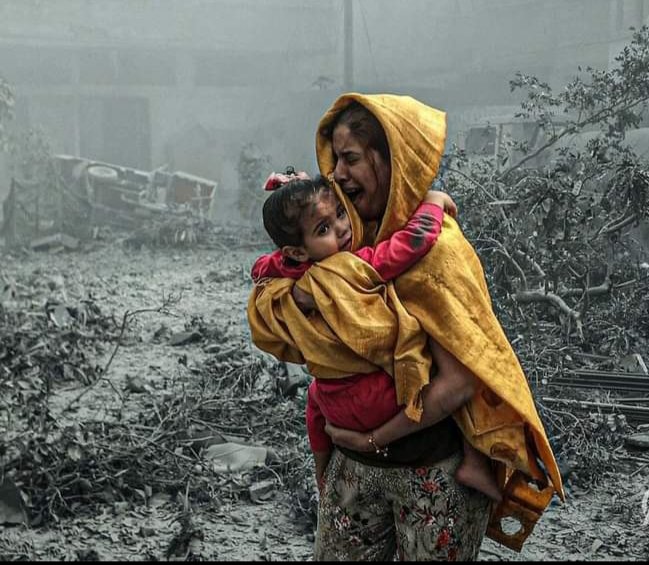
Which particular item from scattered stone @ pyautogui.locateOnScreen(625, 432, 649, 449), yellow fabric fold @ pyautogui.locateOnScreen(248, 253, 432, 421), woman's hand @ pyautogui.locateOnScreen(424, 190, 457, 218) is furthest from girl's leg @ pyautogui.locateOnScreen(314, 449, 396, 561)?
scattered stone @ pyautogui.locateOnScreen(625, 432, 649, 449)

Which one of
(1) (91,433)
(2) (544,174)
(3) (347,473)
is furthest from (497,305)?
(3) (347,473)

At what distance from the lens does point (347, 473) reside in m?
1.86

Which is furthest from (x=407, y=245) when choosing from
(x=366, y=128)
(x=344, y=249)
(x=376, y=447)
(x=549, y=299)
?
(x=549, y=299)

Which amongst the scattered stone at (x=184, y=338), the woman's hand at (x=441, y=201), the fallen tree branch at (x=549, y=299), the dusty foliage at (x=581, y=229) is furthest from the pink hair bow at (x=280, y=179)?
the scattered stone at (x=184, y=338)

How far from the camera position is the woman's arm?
5.57 feet

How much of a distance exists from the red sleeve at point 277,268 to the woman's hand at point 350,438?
341 mm

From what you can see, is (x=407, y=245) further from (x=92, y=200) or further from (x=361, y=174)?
(x=92, y=200)

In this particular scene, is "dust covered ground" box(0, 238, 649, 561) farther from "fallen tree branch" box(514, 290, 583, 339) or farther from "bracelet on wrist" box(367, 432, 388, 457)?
"bracelet on wrist" box(367, 432, 388, 457)

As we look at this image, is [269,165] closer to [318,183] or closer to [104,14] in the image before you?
[104,14]

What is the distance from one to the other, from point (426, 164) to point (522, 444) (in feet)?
2.02

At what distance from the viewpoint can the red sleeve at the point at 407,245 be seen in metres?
1.64

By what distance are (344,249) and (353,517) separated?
1.95ft

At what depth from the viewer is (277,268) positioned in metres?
1.82

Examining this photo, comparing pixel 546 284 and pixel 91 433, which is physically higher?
pixel 546 284
